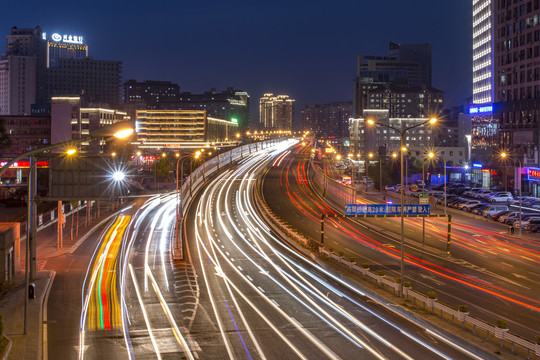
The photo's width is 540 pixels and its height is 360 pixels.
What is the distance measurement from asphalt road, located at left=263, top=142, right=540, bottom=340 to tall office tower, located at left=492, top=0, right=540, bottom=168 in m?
39.8

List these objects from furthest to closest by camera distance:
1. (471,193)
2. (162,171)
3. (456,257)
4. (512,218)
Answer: (162,171) < (471,193) < (512,218) < (456,257)

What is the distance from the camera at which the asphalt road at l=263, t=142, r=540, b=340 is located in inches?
1046

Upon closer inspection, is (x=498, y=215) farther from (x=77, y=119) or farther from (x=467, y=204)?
(x=77, y=119)

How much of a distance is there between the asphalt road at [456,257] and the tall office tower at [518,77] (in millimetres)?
39824

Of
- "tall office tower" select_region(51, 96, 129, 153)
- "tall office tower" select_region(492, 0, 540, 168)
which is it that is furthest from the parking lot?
"tall office tower" select_region(51, 96, 129, 153)

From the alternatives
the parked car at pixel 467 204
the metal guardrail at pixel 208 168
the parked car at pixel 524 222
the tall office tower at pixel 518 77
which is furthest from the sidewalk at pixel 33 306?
the tall office tower at pixel 518 77

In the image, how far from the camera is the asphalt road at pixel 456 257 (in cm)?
2658

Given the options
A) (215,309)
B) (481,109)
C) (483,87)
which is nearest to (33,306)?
(215,309)

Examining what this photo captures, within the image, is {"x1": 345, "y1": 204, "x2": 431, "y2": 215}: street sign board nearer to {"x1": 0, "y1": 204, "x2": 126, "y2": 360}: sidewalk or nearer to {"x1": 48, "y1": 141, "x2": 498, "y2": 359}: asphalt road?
{"x1": 48, "y1": 141, "x2": 498, "y2": 359}: asphalt road

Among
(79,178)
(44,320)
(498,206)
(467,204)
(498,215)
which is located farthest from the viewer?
(467,204)

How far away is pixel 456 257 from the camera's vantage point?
39.4 metres

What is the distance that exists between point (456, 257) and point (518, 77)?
69.6 meters

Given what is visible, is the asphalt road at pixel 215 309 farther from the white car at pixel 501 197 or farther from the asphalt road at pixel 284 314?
the white car at pixel 501 197

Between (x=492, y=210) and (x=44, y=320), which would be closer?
(x=44, y=320)
